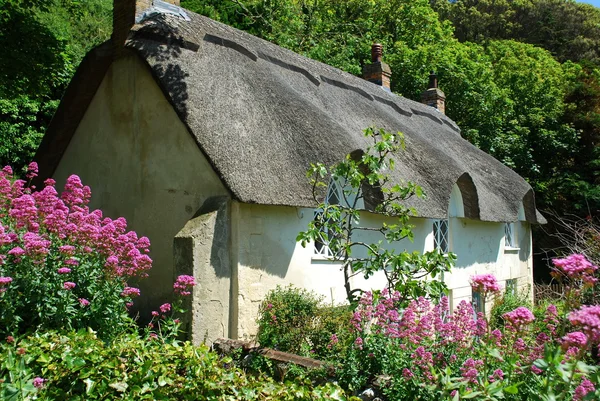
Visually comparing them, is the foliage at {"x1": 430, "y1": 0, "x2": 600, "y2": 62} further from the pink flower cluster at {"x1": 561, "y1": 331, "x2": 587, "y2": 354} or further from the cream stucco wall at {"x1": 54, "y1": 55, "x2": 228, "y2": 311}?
the pink flower cluster at {"x1": 561, "y1": 331, "x2": 587, "y2": 354}

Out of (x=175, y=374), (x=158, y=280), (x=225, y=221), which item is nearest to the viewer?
(x=175, y=374)

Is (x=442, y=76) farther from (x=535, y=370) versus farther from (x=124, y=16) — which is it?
(x=535, y=370)

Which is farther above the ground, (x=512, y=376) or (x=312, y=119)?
(x=312, y=119)

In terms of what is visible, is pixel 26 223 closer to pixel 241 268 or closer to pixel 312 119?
pixel 241 268

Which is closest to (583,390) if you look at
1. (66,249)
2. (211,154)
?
(66,249)

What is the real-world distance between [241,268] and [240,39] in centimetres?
446

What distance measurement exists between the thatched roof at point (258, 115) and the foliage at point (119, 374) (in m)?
2.42

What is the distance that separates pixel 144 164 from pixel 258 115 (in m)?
1.85

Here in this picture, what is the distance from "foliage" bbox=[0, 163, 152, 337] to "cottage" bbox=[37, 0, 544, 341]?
1270 millimetres

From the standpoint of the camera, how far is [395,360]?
5.04 metres

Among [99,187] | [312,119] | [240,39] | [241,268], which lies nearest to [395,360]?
[241,268]

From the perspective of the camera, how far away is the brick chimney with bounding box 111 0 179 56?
27.2 feet

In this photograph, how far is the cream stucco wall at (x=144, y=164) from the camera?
24.5 feet

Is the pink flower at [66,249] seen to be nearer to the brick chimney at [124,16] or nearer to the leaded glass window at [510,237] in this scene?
the brick chimney at [124,16]
